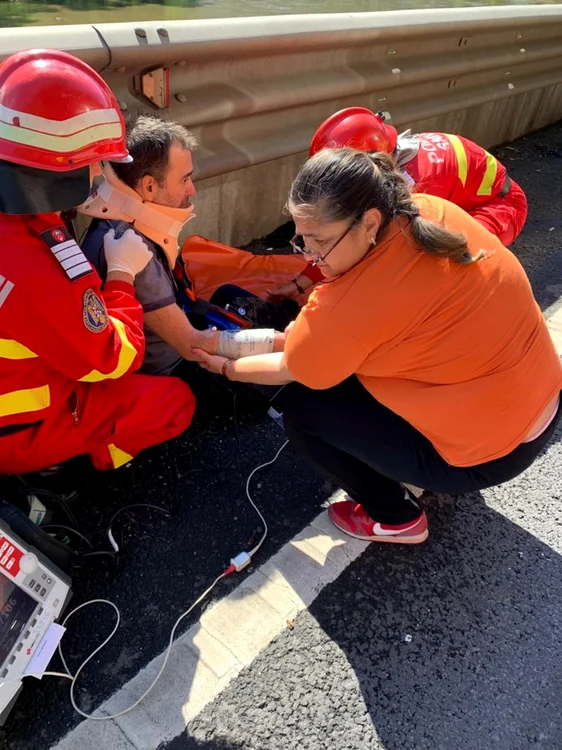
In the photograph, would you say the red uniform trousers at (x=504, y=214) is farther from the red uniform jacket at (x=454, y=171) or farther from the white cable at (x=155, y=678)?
the white cable at (x=155, y=678)

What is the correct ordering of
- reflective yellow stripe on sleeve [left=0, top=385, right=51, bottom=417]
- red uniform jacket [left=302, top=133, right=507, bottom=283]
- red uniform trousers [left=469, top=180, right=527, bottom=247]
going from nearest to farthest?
reflective yellow stripe on sleeve [left=0, top=385, right=51, bottom=417] < red uniform jacket [left=302, top=133, right=507, bottom=283] < red uniform trousers [left=469, top=180, right=527, bottom=247]

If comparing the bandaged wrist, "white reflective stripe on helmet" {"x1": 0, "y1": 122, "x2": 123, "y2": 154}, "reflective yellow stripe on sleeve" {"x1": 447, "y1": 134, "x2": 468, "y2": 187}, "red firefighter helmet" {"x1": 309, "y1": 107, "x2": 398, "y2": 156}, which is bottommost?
"reflective yellow stripe on sleeve" {"x1": 447, "y1": 134, "x2": 468, "y2": 187}

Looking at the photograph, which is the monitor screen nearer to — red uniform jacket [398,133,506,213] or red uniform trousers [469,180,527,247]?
red uniform jacket [398,133,506,213]

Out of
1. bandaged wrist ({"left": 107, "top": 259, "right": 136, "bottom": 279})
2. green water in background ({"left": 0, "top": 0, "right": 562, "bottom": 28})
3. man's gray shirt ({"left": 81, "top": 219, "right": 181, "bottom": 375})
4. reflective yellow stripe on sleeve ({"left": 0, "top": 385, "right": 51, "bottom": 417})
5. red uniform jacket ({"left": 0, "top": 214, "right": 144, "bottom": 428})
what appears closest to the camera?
red uniform jacket ({"left": 0, "top": 214, "right": 144, "bottom": 428})

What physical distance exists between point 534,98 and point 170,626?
304 inches

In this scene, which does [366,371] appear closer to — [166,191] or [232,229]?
[166,191]

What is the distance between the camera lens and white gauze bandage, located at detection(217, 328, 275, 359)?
8.86 feet

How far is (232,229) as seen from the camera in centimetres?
419

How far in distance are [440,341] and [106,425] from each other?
4.34 feet

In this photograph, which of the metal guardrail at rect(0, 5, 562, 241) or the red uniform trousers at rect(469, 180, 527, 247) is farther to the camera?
the red uniform trousers at rect(469, 180, 527, 247)

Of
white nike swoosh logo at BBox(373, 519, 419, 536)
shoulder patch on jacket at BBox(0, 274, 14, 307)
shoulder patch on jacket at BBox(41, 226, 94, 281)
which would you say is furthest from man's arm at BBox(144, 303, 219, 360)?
white nike swoosh logo at BBox(373, 519, 419, 536)

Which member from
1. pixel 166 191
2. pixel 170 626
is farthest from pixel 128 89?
pixel 170 626

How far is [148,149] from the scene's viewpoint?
240 centimetres

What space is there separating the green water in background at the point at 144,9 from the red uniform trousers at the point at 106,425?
2468mm
